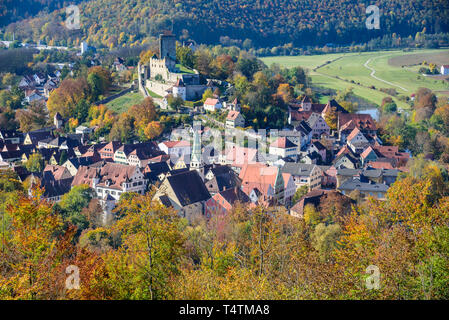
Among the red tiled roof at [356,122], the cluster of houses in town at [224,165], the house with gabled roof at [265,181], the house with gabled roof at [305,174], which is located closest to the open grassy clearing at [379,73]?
the red tiled roof at [356,122]

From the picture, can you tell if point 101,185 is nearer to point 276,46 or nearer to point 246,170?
point 246,170

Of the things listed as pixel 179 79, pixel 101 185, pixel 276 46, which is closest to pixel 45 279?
pixel 101 185

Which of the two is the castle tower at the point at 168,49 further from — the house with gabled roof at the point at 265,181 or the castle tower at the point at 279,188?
the castle tower at the point at 279,188

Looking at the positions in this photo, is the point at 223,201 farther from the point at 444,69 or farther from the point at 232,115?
the point at 444,69

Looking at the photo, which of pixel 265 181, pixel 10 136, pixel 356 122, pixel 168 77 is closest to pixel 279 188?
pixel 265 181

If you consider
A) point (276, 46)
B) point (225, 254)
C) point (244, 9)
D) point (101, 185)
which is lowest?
point (101, 185)

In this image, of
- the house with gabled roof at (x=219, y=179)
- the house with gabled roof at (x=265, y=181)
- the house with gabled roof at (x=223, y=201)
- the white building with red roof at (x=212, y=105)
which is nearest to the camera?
the house with gabled roof at (x=223, y=201)
